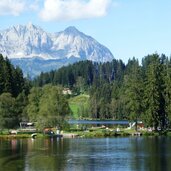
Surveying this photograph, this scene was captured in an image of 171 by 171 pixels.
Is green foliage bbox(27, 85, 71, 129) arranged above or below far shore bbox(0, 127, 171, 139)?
above

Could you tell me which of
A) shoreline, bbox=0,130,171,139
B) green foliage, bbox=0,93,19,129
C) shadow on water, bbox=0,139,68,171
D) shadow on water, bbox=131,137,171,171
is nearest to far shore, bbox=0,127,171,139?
shoreline, bbox=0,130,171,139

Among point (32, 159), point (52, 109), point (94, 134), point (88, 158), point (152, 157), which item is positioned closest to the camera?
point (32, 159)

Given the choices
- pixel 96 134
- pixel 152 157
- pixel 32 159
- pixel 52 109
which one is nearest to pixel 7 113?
pixel 52 109

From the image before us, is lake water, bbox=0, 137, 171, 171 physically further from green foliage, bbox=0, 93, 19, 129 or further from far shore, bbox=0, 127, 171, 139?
green foliage, bbox=0, 93, 19, 129

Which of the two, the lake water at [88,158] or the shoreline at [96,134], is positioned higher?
the shoreline at [96,134]

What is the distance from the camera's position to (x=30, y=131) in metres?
124

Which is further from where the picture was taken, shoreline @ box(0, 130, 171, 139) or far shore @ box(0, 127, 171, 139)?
far shore @ box(0, 127, 171, 139)

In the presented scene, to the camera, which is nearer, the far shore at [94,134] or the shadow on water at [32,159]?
the shadow on water at [32,159]

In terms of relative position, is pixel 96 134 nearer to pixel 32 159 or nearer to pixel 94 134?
pixel 94 134

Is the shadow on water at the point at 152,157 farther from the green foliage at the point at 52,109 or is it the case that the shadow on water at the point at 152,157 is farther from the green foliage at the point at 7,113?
the green foliage at the point at 7,113

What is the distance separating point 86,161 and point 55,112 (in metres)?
58.5

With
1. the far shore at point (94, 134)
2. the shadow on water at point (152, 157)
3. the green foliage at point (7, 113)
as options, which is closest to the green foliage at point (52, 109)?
the far shore at point (94, 134)

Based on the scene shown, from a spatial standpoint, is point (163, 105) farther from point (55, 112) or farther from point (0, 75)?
point (0, 75)

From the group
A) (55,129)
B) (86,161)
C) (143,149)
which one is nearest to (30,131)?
(55,129)
